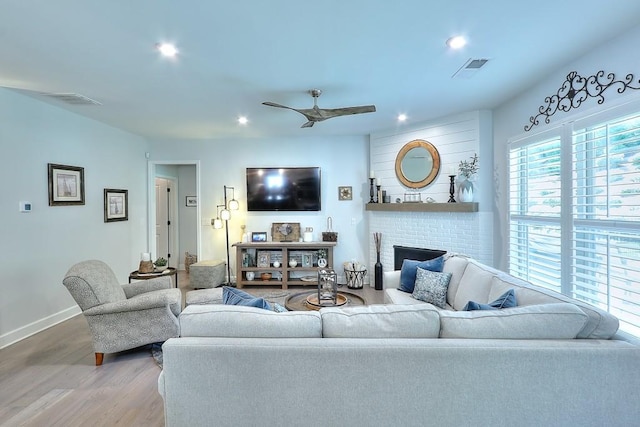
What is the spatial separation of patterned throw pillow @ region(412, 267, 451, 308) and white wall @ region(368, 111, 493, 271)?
56.4 inches

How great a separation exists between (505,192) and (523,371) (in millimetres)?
2976

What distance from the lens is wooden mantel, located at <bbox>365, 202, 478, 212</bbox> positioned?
4.14 meters

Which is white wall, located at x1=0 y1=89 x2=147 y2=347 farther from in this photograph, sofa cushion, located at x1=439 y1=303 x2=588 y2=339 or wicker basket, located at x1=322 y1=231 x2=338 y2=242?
sofa cushion, located at x1=439 y1=303 x2=588 y2=339

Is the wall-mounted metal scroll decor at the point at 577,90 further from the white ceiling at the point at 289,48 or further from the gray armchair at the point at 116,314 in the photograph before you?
the gray armchair at the point at 116,314

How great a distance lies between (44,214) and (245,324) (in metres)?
3.54

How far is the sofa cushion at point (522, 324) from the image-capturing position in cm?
153

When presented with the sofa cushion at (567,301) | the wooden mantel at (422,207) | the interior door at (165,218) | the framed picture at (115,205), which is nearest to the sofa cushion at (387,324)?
the sofa cushion at (567,301)

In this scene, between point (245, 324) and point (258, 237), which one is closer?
point (245, 324)

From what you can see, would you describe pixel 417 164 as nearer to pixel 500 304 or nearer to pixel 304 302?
pixel 304 302

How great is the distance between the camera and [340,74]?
2.89 meters

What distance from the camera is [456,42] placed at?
92.1 inches

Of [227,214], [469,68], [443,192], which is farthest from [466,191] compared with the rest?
[227,214]

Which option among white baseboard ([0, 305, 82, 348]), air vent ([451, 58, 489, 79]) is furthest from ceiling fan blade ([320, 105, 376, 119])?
white baseboard ([0, 305, 82, 348])

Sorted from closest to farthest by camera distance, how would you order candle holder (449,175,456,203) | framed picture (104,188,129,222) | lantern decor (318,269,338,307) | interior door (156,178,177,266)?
lantern decor (318,269,338,307) → candle holder (449,175,456,203) → framed picture (104,188,129,222) → interior door (156,178,177,266)
